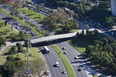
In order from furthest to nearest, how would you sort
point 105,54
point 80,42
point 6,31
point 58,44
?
point 6,31, point 80,42, point 58,44, point 105,54

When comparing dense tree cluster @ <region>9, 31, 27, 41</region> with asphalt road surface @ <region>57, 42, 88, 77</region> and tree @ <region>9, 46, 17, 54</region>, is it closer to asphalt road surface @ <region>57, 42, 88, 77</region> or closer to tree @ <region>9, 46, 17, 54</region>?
tree @ <region>9, 46, 17, 54</region>

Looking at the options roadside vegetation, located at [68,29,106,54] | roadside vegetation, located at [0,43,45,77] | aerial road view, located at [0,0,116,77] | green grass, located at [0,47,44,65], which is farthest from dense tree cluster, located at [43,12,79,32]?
roadside vegetation, located at [0,43,45,77]

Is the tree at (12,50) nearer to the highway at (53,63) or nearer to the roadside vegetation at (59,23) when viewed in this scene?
the highway at (53,63)

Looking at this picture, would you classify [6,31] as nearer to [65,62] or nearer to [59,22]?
[59,22]

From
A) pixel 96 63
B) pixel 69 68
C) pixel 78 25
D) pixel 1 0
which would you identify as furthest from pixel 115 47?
pixel 1 0

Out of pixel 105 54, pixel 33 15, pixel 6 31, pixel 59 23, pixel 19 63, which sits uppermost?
pixel 33 15

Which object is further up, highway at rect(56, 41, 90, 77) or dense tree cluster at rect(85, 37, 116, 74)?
dense tree cluster at rect(85, 37, 116, 74)

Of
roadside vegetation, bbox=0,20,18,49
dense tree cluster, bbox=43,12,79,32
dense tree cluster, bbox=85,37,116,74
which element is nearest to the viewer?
dense tree cluster, bbox=85,37,116,74

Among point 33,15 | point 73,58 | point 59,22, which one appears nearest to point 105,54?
point 73,58
